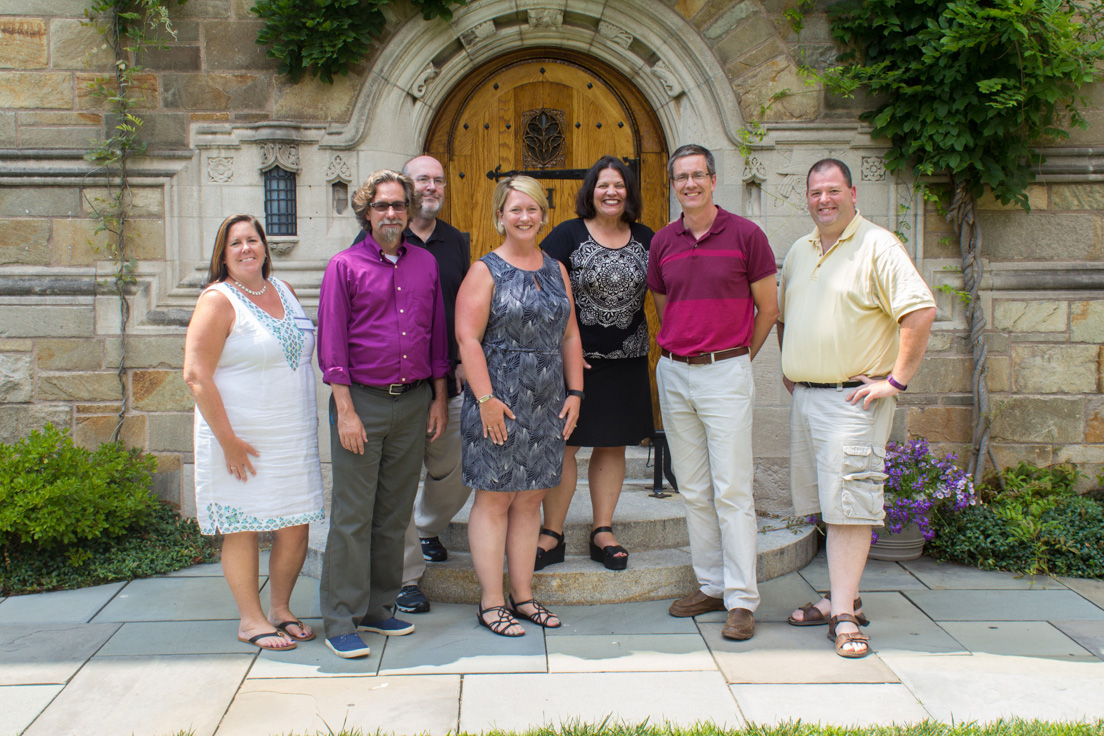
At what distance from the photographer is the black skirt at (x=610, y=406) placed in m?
3.51

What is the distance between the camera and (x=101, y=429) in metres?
4.55

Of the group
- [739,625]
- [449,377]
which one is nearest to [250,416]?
[449,377]

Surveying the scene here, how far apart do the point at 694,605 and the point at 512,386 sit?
3.83ft

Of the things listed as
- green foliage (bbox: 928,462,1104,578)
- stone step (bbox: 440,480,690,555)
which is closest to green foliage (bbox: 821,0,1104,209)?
green foliage (bbox: 928,462,1104,578)

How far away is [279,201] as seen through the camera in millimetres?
4520

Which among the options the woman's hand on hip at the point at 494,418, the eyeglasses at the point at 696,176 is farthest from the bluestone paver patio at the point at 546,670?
the eyeglasses at the point at 696,176

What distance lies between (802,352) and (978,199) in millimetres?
2035

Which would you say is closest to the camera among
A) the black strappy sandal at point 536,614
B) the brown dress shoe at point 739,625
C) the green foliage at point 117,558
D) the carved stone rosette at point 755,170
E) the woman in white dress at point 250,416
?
the woman in white dress at point 250,416

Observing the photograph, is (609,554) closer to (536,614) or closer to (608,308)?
(536,614)

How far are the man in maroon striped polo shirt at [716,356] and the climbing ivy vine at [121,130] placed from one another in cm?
289

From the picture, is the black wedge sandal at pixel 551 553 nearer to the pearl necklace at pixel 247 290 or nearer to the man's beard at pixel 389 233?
the man's beard at pixel 389 233

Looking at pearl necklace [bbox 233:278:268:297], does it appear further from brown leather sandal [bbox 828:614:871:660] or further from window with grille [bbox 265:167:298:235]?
brown leather sandal [bbox 828:614:871:660]

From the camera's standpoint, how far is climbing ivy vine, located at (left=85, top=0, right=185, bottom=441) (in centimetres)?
443

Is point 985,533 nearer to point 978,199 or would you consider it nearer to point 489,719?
point 978,199
